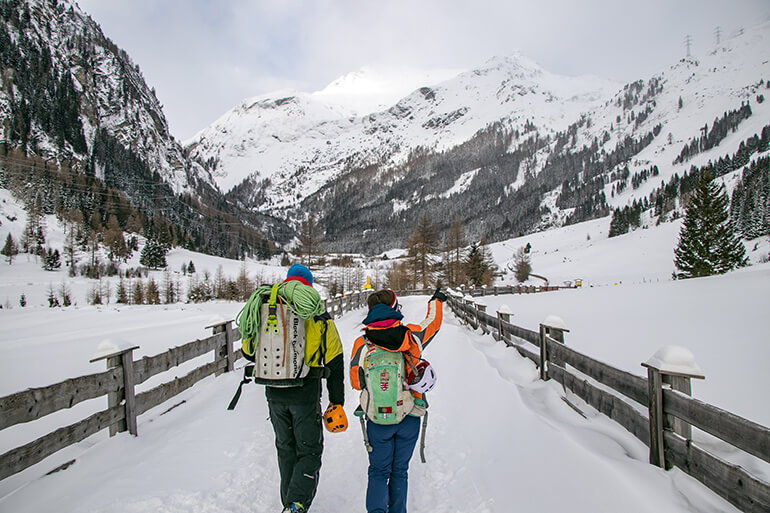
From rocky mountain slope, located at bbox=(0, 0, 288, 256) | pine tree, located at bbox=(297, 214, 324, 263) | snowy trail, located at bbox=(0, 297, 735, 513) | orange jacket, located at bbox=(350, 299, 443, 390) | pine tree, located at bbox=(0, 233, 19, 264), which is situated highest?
rocky mountain slope, located at bbox=(0, 0, 288, 256)

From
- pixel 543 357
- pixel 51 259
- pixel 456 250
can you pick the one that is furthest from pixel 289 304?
pixel 51 259

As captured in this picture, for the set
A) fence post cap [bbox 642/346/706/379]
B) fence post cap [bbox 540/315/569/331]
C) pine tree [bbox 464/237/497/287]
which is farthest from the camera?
pine tree [bbox 464/237/497/287]

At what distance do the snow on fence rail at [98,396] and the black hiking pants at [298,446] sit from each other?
186cm

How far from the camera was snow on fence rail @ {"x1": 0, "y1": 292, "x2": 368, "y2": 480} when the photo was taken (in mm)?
2773

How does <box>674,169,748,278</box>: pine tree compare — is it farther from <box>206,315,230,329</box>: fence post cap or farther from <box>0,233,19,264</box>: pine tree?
<box>0,233,19,264</box>: pine tree

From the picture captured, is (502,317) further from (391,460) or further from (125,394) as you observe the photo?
(125,394)

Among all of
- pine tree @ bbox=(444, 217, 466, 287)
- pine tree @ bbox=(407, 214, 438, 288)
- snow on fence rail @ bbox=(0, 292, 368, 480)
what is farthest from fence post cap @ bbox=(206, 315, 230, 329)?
pine tree @ bbox=(444, 217, 466, 287)

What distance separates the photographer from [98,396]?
3.50m

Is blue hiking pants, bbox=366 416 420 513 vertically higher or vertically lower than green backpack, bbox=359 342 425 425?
lower

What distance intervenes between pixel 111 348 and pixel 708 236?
41.2m

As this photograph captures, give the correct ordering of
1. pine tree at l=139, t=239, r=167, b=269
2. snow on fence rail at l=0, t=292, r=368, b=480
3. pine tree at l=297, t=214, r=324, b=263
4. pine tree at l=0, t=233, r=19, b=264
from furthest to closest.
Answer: pine tree at l=139, t=239, r=167, b=269
pine tree at l=0, t=233, r=19, b=264
pine tree at l=297, t=214, r=324, b=263
snow on fence rail at l=0, t=292, r=368, b=480

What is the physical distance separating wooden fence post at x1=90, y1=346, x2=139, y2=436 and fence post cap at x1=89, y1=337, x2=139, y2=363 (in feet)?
0.05

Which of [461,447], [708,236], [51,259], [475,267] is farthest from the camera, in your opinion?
[51,259]

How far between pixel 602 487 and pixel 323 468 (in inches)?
101
